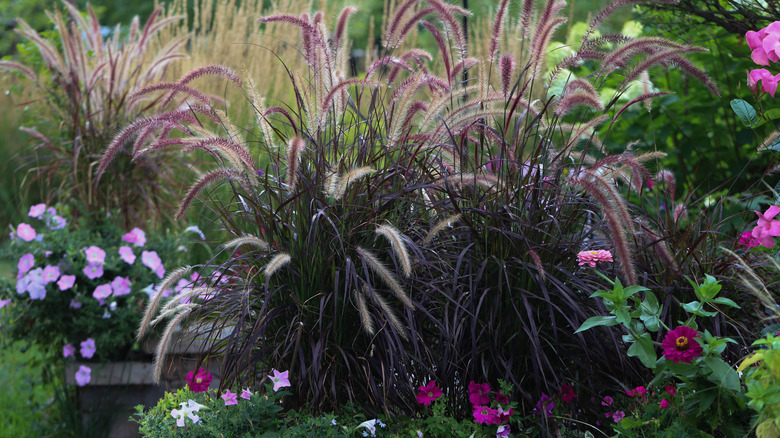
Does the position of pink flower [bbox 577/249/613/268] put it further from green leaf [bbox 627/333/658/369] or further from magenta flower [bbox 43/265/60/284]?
magenta flower [bbox 43/265/60/284]

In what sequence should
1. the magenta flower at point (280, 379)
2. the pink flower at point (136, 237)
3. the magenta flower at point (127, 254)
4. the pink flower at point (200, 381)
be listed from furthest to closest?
1. the pink flower at point (136, 237)
2. the magenta flower at point (127, 254)
3. the pink flower at point (200, 381)
4. the magenta flower at point (280, 379)

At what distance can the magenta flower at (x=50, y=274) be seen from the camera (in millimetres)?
3336

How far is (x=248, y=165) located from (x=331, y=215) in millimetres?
294

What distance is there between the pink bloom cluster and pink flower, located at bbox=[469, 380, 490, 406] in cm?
131

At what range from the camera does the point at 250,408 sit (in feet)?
6.57

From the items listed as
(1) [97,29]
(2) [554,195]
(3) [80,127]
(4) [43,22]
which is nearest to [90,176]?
(3) [80,127]

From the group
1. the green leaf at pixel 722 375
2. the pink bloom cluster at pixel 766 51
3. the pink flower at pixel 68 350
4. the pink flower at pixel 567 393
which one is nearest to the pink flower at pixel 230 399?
the pink flower at pixel 567 393

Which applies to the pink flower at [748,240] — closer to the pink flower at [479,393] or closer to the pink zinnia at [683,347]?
the pink zinnia at [683,347]

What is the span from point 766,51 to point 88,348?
3.06 meters

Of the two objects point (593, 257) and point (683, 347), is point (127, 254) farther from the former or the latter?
point (683, 347)

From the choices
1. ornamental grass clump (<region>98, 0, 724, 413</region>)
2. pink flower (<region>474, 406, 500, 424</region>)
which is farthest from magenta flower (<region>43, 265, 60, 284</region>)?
pink flower (<region>474, 406, 500, 424</region>)

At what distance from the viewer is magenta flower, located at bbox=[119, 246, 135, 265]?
3481 mm

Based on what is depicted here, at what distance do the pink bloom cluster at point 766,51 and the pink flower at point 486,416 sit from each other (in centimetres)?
135

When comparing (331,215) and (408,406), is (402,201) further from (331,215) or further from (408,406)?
(408,406)
